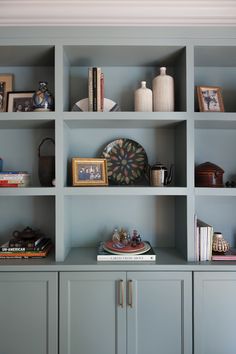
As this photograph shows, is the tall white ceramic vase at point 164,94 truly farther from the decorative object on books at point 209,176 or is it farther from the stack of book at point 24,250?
the stack of book at point 24,250

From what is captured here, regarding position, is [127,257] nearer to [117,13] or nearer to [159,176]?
[159,176]

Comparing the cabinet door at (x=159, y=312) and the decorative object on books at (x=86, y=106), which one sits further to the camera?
the decorative object on books at (x=86, y=106)

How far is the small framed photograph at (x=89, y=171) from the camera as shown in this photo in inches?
65.9

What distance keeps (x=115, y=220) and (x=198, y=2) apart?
1469 millimetres

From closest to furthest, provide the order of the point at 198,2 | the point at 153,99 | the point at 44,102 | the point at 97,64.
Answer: the point at 198,2
the point at 44,102
the point at 153,99
the point at 97,64

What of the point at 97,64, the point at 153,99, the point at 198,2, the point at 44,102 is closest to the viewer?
the point at 198,2

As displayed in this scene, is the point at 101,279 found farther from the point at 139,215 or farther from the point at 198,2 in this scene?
the point at 198,2

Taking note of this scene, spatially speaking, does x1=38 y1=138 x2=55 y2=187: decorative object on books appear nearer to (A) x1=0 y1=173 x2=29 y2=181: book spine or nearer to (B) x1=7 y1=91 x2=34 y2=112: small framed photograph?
(A) x1=0 y1=173 x2=29 y2=181: book spine

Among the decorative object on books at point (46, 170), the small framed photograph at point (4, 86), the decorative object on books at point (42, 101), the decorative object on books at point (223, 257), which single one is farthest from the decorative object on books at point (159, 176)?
the small framed photograph at point (4, 86)

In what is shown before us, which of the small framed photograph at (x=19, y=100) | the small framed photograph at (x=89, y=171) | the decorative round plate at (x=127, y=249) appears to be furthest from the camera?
the small framed photograph at (x=19, y=100)

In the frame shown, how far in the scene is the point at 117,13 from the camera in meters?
1.47

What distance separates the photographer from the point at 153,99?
1.70m

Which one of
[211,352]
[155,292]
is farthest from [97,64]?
[211,352]

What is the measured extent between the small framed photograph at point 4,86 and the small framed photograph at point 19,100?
38 millimetres
